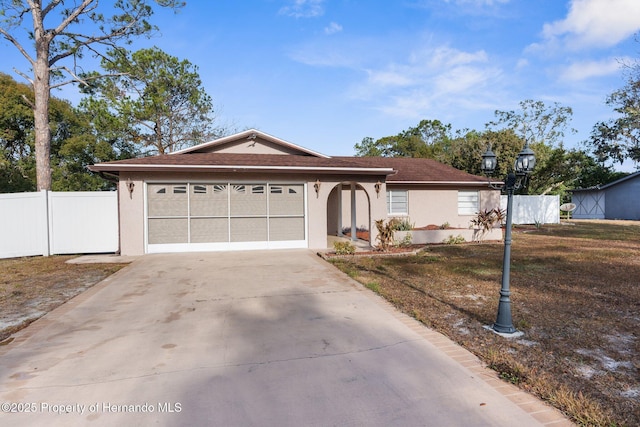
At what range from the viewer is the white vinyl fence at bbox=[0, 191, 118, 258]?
9978 millimetres

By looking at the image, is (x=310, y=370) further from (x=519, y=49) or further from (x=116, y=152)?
(x=116, y=152)

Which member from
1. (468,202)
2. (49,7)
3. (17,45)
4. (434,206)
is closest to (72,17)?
(49,7)

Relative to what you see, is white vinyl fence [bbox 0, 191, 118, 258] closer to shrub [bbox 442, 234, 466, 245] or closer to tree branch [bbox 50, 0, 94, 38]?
tree branch [bbox 50, 0, 94, 38]

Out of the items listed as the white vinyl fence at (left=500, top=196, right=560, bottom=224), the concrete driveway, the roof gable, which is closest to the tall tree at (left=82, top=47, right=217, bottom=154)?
the roof gable

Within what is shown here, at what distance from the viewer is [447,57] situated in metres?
13.0

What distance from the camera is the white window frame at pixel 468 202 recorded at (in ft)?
54.7

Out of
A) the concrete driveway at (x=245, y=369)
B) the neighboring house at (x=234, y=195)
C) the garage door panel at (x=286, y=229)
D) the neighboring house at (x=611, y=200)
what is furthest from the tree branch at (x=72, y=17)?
the neighboring house at (x=611, y=200)

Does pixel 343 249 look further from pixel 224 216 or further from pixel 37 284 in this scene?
pixel 37 284

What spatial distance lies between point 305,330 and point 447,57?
1241cm

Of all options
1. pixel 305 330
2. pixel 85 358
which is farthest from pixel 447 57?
pixel 85 358

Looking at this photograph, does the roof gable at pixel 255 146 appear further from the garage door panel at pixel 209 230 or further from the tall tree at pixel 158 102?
the tall tree at pixel 158 102

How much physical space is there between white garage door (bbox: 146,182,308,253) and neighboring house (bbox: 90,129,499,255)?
28mm

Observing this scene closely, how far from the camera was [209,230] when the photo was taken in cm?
1079

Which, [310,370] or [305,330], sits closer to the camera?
[310,370]
